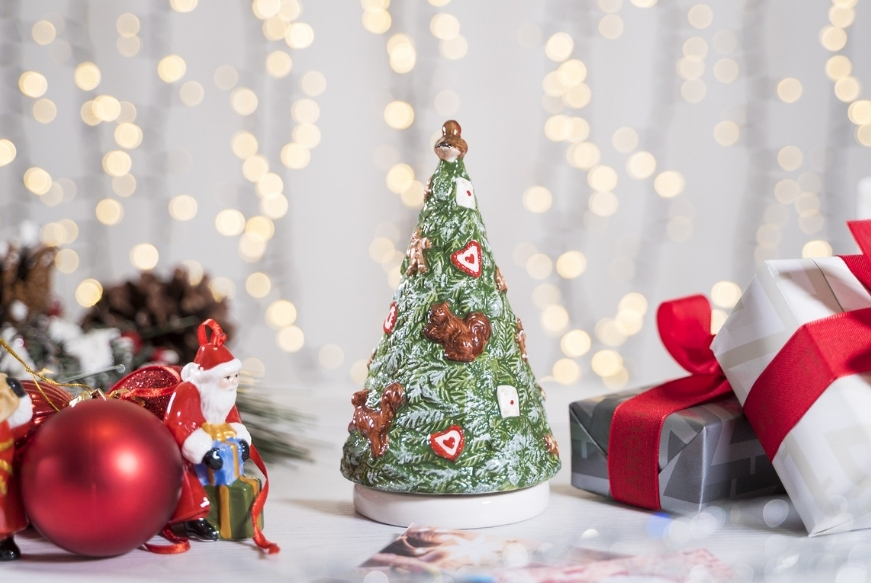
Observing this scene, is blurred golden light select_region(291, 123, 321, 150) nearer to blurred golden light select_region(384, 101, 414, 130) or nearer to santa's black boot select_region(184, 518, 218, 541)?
blurred golden light select_region(384, 101, 414, 130)

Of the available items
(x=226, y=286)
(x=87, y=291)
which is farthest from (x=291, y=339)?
(x=87, y=291)

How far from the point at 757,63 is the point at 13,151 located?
1.47 m

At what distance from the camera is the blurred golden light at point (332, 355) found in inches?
72.0

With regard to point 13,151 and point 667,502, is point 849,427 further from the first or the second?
point 13,151

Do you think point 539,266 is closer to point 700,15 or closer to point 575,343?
point 575,343

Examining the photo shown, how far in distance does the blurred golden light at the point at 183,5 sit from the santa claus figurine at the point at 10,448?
3.77 feet

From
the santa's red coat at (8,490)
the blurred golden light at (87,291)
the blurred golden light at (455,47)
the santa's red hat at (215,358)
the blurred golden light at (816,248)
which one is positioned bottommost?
the santa's red coat at (8,490)

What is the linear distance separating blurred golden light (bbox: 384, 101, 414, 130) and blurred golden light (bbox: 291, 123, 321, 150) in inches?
5.8

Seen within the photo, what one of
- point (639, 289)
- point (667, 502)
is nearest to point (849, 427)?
point (667, 502)

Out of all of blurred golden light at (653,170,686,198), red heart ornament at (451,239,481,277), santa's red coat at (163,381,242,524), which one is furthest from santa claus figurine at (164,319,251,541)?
blurred golden light at (653,170,686,198)

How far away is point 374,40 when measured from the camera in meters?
1.72

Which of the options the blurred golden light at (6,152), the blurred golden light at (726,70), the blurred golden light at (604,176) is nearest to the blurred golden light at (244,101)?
the blurred golden light at (6,152)

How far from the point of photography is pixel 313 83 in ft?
5.70

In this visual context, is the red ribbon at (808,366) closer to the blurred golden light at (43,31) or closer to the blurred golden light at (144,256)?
the blurred golden light at (144,256)
